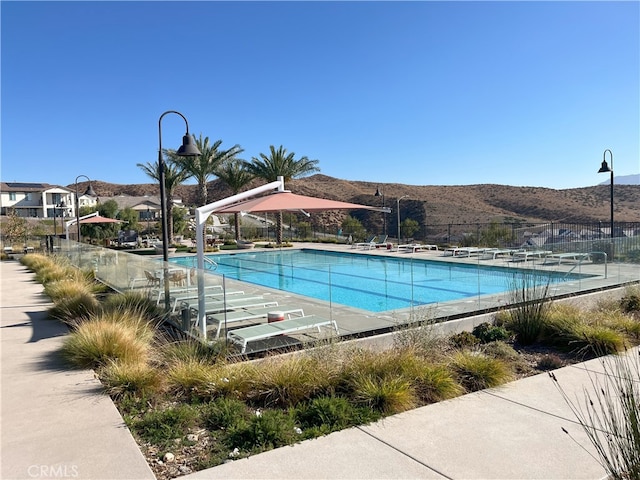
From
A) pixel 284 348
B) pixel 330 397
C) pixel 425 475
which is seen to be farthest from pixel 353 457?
pixel 284 348

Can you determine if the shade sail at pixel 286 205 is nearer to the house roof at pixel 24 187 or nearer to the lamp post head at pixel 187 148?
the lamp post head at pixel 187 148

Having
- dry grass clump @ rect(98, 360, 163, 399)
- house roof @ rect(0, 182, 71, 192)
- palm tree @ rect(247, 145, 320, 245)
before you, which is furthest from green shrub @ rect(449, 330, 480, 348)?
house roof @ rect(0, 182, 71, 192)

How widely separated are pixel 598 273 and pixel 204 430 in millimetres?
10315

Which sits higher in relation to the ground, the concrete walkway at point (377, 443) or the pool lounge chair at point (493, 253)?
the pool lounge chair at point (493, 253)

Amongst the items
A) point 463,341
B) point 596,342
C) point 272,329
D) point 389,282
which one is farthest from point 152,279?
point 596,342

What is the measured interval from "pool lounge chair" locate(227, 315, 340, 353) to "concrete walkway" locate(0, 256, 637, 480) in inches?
71.9

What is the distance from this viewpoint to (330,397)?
16.0 feet

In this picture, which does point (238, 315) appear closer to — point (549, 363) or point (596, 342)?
point (549, 363)

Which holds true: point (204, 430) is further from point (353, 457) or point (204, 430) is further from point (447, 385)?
point (447, 385)

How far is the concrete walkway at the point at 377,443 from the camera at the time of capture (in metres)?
3.50

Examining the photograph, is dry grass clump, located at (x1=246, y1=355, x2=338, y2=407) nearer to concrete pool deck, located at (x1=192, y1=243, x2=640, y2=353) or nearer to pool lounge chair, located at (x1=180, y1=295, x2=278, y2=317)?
concrete pool deck, located at (x1=192, y1=243, x2=640, y2=353)

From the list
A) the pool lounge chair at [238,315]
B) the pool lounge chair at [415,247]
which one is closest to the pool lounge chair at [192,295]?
the pool lounge chair at [238,315]

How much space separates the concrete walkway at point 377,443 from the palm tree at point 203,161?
2715 cm

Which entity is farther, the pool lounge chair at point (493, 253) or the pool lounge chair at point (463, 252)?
the pool lounge chair at point (463, 252)
